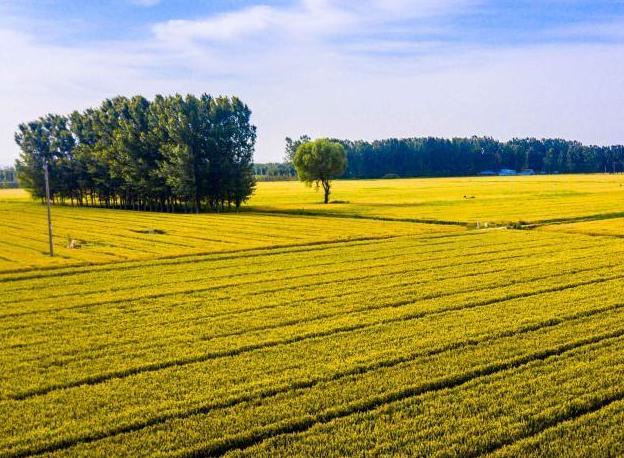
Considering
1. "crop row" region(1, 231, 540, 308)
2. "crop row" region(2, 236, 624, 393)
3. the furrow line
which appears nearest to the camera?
the furrow line

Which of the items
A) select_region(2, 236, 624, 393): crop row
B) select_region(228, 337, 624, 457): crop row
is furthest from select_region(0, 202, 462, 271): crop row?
select_region(228, 337, 624, 457): crop row

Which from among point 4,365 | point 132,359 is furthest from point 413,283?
point 4,365

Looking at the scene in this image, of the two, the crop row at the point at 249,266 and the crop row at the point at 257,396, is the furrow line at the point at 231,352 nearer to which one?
the crop row at the point at 257,396

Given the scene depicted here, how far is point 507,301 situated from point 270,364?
421 inches

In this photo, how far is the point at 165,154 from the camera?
90.2m

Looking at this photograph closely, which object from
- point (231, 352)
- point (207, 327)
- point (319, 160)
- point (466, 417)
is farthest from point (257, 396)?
point (319, 160)

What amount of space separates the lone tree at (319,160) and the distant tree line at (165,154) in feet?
43.5

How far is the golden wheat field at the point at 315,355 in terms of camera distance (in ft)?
39.2

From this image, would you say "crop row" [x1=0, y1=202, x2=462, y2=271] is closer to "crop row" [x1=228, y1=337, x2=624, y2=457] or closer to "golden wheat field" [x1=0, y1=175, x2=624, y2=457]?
"golden wheat field" [x1=0, y1=175, x2=624, y2=457]

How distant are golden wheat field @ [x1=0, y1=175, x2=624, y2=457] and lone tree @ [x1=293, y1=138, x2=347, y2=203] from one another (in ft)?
214

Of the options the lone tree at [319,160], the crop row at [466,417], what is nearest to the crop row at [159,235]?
the crop row at [466,417]

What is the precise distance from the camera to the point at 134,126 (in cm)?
9775

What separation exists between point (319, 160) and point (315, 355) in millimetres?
85988

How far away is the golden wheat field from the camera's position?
1195 cm
